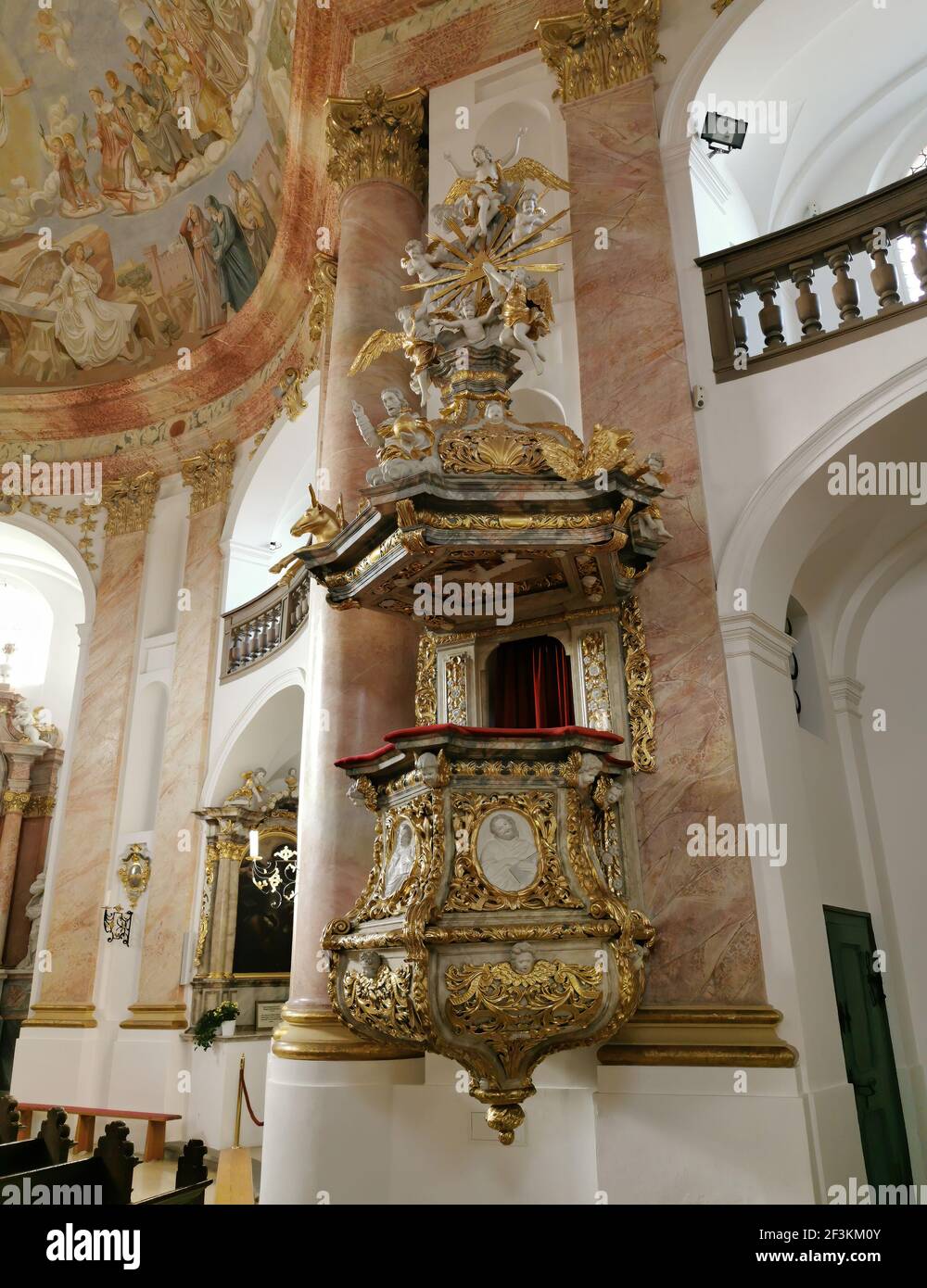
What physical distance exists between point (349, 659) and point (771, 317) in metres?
3.17

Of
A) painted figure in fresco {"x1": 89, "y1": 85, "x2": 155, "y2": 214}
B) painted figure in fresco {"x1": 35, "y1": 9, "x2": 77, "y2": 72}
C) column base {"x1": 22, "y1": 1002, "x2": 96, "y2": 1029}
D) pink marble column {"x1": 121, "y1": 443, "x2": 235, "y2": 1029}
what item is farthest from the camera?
painted figure in fresco {"x1": 89, "y1": 85, "x2": 155, "y2": 214}

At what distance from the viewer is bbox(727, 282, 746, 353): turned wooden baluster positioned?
5.85 meters

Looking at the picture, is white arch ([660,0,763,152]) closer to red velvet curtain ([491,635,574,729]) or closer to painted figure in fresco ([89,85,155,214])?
red velvet curtain ([491,635,574,729])

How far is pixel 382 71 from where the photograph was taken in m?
8.19

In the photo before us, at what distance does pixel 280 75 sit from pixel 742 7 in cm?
498

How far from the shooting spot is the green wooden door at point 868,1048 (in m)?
5.38

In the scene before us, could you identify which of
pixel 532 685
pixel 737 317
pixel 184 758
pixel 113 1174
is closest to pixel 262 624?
pixel 184 758

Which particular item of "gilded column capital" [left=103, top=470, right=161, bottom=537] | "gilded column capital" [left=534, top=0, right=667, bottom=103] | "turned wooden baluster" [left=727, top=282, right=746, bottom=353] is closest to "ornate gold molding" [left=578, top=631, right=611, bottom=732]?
"turned wooden baluster" [left=727, top=282, right=746, bottom=353]

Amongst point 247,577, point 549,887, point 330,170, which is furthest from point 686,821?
point 247,577

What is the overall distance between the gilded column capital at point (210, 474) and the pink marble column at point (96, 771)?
0.81 m

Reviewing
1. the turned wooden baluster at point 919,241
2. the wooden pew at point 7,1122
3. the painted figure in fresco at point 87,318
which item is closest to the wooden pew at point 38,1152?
the wooden pew at point 7,1122

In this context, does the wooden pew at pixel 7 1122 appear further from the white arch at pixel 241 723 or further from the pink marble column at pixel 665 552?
the white arch at pixel 241 723

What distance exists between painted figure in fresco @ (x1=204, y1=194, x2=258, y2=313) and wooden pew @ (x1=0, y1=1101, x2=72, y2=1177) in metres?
9.02
